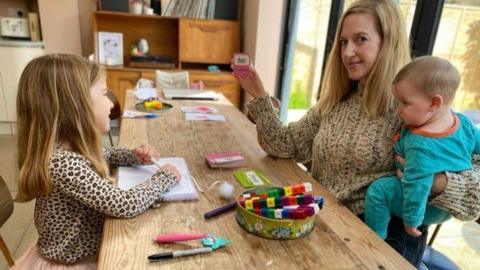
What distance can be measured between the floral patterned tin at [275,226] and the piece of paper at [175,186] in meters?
0.23

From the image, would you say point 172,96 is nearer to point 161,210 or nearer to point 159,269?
point 161,210

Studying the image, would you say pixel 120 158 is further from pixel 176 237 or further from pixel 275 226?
pixel 275 226

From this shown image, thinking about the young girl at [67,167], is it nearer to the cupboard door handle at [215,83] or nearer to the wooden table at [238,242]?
the wooden table at [238,242]

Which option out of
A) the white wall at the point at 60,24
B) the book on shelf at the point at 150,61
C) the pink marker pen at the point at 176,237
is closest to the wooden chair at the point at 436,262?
the pink marker pen at the point at 176,237

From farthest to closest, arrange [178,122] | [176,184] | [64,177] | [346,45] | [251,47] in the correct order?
1. [251,47]
2. [178,122]
3. [346,45]
4. [176,184]
5. [64,177]

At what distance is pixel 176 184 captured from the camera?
112 centimetres

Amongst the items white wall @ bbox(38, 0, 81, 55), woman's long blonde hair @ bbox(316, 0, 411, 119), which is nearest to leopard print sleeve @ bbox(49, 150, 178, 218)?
woman's long blonde hair @ bbox(316, 0, 411, 119)

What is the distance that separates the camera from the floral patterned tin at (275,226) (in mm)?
869

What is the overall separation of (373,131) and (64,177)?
953mm

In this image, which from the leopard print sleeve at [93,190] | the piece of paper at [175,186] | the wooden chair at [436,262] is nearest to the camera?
the leopard print sleeve at [93,190]

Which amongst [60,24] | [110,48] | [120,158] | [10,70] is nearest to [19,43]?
[10,70]

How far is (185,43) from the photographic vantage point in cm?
376

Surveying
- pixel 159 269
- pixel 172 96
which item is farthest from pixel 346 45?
pixel 172 96

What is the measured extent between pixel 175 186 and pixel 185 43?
2898 mm
